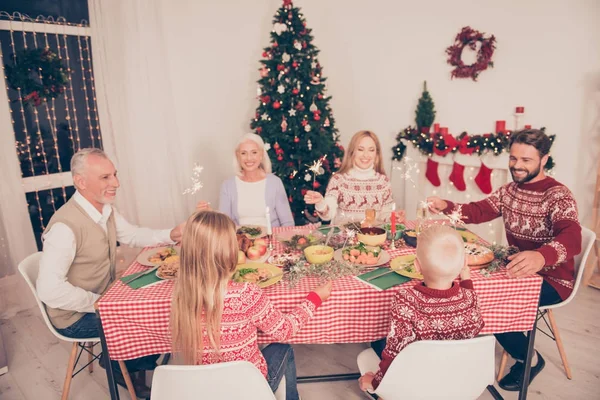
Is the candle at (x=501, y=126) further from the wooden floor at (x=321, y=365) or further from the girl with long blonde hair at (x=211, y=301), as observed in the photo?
the girl with long blonde hair at (x=211, y=301)

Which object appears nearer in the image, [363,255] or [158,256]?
[363,255]

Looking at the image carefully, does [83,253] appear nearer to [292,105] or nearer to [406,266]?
[406,266]

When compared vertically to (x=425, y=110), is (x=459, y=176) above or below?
below

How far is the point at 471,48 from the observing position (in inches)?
164

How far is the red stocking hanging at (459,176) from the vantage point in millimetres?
4309

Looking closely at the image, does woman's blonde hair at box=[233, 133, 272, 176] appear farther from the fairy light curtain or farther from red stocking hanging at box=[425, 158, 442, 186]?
red stocking hanging at box=[425, 158, 442, 186]

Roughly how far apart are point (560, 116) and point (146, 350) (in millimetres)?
3886

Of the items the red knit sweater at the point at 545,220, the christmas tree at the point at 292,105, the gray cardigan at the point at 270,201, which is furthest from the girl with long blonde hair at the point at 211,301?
the christmas tree at the point at 292,105

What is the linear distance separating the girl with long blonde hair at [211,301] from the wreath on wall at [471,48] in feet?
11.9

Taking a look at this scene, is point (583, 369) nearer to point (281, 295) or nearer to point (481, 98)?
point (281, 295)

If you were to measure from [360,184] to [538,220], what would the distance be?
45.9 inches

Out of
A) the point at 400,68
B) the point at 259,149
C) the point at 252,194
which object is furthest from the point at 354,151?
the point at 400,68

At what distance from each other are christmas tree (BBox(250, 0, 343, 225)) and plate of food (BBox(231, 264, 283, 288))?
7.32ft

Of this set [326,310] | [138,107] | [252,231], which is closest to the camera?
[326,310]
